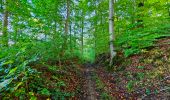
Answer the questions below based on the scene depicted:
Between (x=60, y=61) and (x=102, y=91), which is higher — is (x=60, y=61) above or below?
above

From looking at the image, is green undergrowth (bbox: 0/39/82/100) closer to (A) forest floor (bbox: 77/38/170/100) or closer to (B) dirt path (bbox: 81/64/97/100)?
(B) dirt path (bbox: 81/64/97/100)

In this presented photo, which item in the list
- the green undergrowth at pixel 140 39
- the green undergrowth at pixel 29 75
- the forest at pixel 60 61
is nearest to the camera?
the green undergrowth at pixel 29 75

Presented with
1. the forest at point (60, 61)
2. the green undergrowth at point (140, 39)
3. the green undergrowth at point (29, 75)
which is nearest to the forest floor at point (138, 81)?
the forest at point (60, 61)

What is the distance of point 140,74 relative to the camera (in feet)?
34.0

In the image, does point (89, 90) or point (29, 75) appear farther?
point (89, 90)

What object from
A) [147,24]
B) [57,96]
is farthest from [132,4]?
[57,96]

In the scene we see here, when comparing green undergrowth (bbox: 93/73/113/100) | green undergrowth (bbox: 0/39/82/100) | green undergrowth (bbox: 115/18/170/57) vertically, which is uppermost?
green undergrowth (bbox: 115/18/170/57)

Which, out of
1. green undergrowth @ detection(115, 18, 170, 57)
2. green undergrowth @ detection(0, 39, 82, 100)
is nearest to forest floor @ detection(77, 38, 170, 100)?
green undergrowth @ detection(115, 18, 170, 57)

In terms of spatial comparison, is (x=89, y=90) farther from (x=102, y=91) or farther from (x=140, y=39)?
(x=140, y=39)

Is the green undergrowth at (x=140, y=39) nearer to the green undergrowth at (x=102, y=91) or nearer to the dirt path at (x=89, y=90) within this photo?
the green undergrowth at (x=102, y=91)

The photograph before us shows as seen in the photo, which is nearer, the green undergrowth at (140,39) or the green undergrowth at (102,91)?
the green undergrowth at (102,91)

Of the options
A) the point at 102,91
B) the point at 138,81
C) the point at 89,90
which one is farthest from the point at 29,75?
the point at 138,81

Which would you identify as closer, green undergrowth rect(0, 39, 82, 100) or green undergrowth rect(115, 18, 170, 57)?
green undergrowth rect(0, 39, 82, 100)

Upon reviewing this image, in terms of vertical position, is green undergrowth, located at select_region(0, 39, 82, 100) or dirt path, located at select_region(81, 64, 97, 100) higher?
green undergrowth, located at select_region(0, 39, 82, 100)
